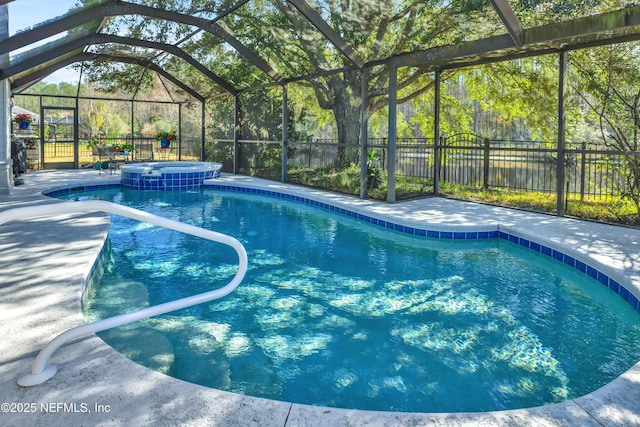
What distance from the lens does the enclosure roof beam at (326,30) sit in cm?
742

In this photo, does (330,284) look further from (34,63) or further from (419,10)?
(34,63)

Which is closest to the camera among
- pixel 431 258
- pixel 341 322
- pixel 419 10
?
pixel 341 322

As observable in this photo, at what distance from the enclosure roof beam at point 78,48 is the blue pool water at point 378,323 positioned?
222 inches

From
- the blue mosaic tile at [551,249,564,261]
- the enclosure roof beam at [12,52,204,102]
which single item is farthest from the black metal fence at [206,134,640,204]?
the enclosure roof beam at [12,52,204,102]

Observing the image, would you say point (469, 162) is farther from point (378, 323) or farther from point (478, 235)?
point (378, 323)

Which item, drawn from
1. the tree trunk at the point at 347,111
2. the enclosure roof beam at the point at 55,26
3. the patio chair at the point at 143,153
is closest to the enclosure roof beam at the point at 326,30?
the tree trunk at the point at 347,111

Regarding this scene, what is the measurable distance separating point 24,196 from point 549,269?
26.7 feet

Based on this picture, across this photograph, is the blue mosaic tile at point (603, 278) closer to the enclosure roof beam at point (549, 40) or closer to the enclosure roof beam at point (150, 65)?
the enclosure roof beam at point (549, 40)

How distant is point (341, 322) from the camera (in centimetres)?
355

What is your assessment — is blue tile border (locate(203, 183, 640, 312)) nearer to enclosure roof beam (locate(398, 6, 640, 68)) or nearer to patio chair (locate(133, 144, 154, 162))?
enclosure roof beam (locate(398, 6, 640, 68))

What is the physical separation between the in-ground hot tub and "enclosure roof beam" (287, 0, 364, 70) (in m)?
5.38

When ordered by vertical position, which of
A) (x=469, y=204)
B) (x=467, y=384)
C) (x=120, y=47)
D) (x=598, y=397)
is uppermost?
Answer: (x=120, y=47)

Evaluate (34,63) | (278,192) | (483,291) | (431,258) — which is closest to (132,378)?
(483,291)

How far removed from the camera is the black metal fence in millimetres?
8234
